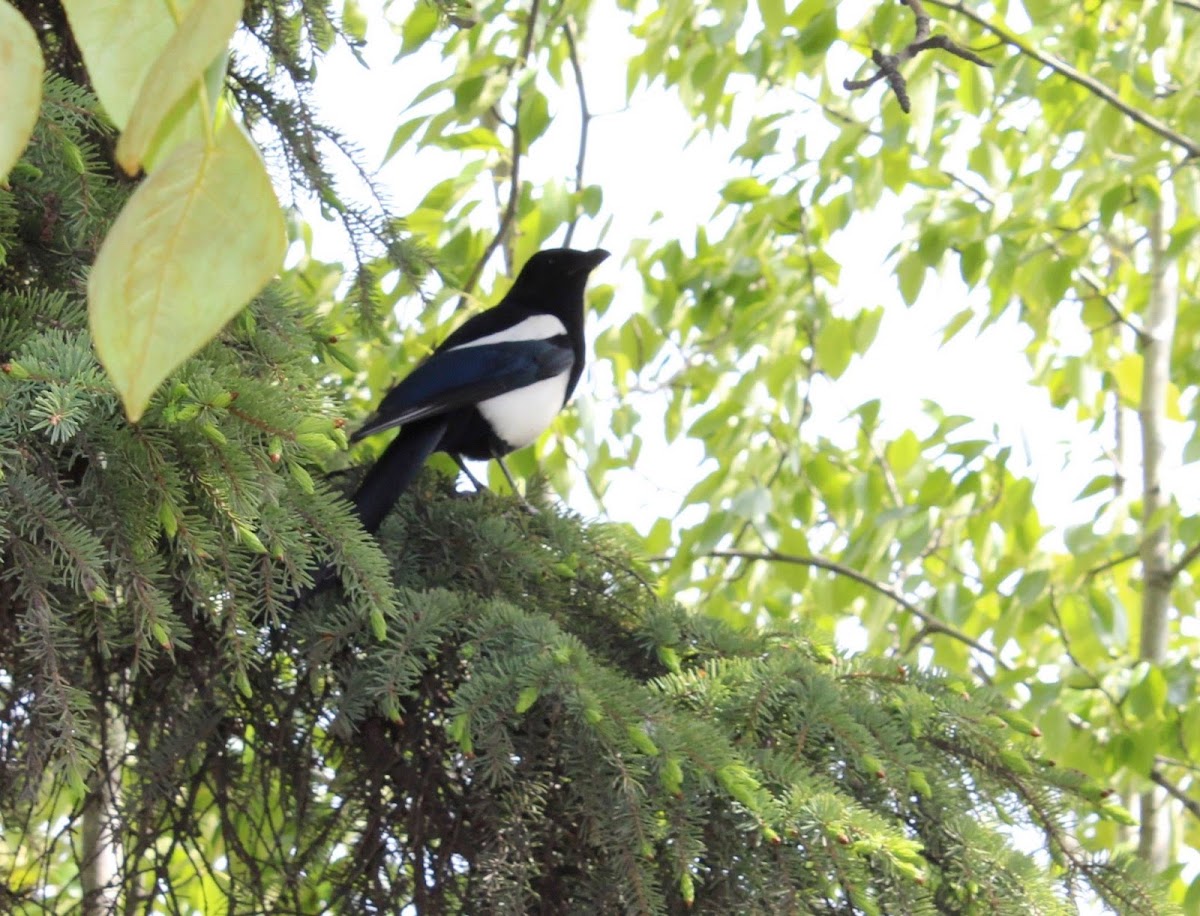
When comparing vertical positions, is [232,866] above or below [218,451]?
below

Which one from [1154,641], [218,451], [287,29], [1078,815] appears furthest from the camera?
[1154,641]

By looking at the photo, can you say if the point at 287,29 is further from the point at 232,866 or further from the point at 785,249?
the point at 785,249

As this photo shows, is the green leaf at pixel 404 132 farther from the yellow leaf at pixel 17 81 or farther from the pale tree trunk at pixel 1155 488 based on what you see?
the yellow leaf at pixel 17 81

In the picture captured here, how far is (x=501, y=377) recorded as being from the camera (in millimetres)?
2029

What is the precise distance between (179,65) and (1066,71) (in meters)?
2.03

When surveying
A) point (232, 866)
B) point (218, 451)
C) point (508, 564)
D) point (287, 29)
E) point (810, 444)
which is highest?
point (810, 444)

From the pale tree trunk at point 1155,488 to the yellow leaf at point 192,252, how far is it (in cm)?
247

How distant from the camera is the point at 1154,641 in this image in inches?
109

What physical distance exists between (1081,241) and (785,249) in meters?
0.62

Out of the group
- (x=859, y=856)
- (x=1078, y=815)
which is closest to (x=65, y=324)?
(x=859, y=856)

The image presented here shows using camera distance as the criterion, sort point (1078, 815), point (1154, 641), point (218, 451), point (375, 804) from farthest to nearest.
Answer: point (1154, 641) < point (1078, 815) < point (375, 804) < point (218, 451)

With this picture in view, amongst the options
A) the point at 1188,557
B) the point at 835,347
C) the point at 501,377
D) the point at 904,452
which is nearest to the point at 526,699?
the point at 501,377

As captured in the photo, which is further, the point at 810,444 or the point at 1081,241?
the point at 810,444

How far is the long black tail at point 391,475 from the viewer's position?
4.13ft
